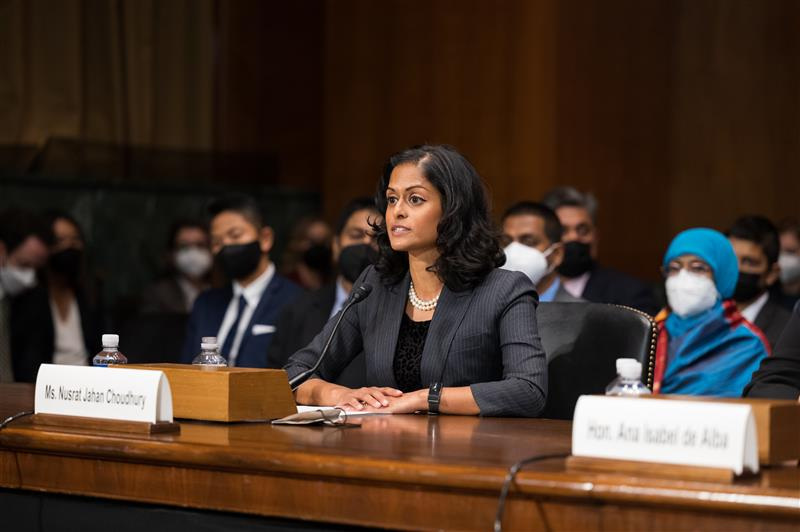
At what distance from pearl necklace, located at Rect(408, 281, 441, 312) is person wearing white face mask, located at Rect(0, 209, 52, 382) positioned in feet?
9.93

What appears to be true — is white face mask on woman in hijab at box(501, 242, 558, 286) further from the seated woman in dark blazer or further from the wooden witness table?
the wooden witness table

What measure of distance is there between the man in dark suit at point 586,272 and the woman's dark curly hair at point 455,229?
228 centimetres

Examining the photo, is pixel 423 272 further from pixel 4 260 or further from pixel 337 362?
pixel 4 260

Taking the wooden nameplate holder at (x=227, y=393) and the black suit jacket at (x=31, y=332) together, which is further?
the black suit jacket at (x=31, y=332)

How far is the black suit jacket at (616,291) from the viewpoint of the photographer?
17.5 ft

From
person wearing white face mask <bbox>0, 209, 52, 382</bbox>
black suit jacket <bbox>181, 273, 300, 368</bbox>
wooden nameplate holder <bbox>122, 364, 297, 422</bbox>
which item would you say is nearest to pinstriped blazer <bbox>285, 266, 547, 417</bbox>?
wooden nameplate holder <bbox>122, 364, 297, 422</bbox>

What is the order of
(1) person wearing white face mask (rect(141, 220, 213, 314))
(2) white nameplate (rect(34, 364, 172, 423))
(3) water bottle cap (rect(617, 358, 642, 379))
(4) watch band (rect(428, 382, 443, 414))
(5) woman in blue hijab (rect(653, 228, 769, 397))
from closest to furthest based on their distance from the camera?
(3) water bottle cap (rect(617, 358, 642, 379)), (2) white nameplate (rect(34, 364, 172, 423)), (4) watch band (rect(428, 382, 443, 414)), (5) woman in blue hijab (rect(653, 228, 769, 397)), (1) person wearing white face mask (rect(141, 220, 213, 314))

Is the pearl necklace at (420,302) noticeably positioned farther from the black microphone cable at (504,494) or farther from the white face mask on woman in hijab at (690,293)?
the white face mask on woman in hijab at (690,293)

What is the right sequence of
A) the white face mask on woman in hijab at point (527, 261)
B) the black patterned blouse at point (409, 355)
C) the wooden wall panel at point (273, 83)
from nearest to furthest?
the black patterned blouse at point (409, 355) < the white face mask on woman in hijab at point (527, 261) < the wooden wall panel at point (273, 83)

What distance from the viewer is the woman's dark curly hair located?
3.01 meters

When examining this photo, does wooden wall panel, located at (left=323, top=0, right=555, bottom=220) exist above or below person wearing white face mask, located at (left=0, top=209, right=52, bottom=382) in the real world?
above

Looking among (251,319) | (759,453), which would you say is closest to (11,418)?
(759,453)

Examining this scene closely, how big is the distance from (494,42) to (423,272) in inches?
178

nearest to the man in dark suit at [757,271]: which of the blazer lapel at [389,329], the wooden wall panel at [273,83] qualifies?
the blazer lapel at [389,329]
